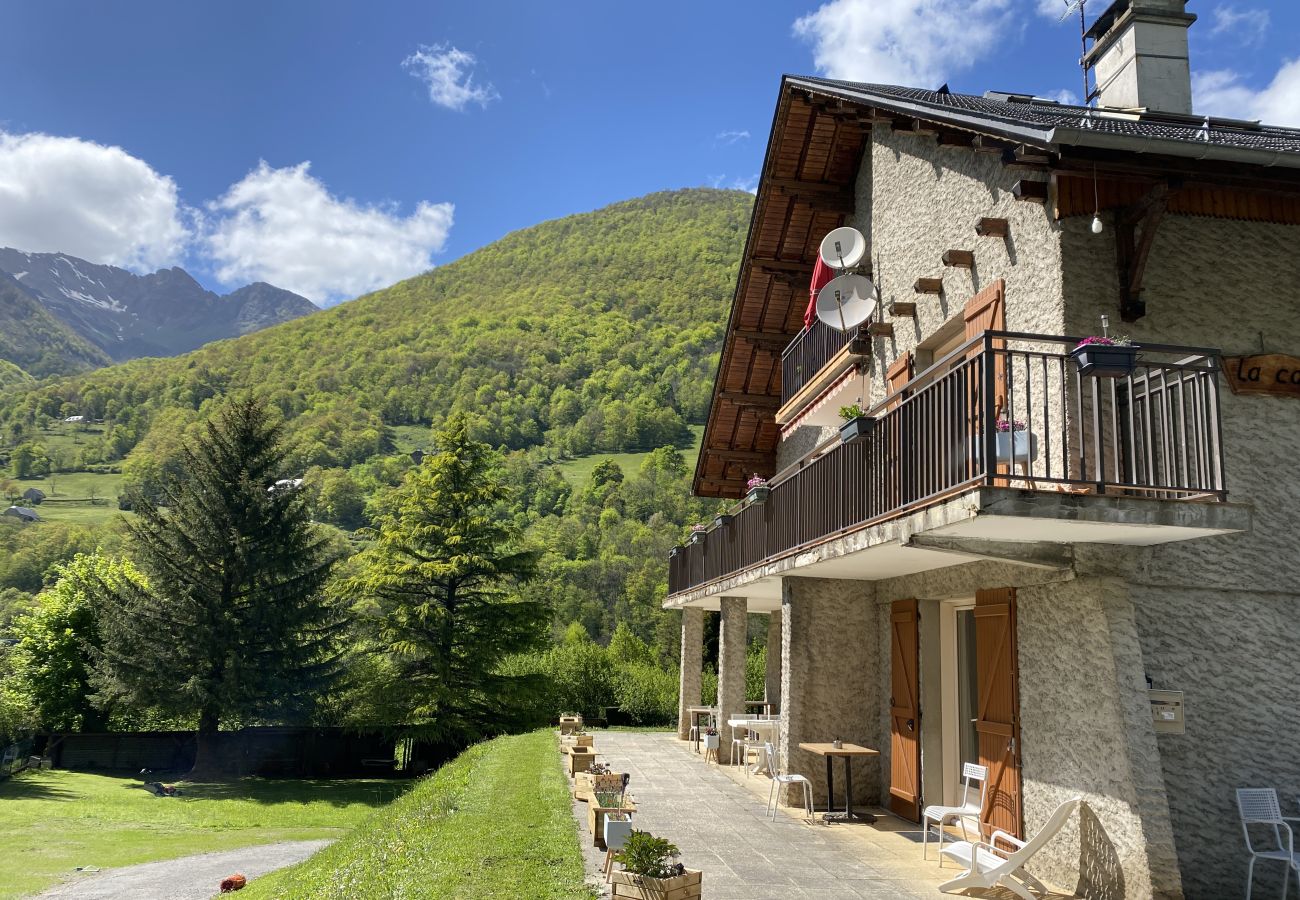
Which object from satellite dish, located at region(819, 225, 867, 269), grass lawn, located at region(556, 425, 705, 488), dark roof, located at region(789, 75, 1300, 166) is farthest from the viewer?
grass lawn, located at region(556, 425, 705, 488)

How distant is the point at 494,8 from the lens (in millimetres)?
37000

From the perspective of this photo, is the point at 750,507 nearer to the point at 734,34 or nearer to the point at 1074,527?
the point at 1074,527

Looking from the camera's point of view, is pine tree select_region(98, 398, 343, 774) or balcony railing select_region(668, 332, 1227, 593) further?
pine tree select_region(98, 398, 343, 774)

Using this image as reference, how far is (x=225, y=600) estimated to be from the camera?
30828 mm

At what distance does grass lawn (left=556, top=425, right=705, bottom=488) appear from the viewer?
9138 cm

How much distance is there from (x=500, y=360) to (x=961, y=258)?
97.7 metres

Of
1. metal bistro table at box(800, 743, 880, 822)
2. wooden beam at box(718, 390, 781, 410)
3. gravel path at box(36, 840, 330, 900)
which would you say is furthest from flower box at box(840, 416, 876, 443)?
gravel path at box(36, 840, 330, 900)

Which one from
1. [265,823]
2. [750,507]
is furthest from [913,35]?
[265,823]

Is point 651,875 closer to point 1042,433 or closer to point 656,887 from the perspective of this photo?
point 656,887

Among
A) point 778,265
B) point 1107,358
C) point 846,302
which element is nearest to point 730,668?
point 778,265

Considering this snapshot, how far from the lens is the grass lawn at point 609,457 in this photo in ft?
300

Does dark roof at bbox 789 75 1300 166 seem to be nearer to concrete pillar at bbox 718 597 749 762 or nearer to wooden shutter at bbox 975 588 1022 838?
wooden shutter at bbox 975 588 1022 838

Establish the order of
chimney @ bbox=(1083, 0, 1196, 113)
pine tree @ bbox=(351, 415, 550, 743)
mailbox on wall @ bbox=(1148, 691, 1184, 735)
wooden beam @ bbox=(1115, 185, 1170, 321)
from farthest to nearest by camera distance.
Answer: pine tree @ bbox=(351, 415, 550, 743) < chimney @ bbox=(1083, 0, 1196, 113) < wooden beam @ bbox=(1115, 185, 1170, 321) < mailbox on wall @ bbox=(1148, 691, 1184, 735)

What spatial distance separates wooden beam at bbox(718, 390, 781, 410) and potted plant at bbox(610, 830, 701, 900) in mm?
14033
